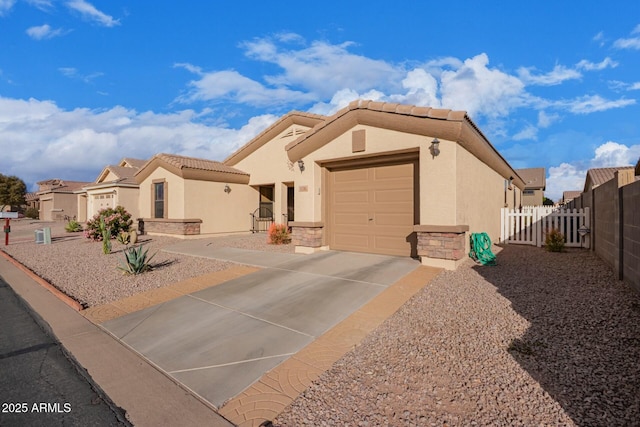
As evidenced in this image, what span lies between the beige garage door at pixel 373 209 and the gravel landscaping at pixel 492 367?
344 centimetres

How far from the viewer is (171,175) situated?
51.7 ft

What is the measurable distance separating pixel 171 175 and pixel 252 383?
14.9 meters

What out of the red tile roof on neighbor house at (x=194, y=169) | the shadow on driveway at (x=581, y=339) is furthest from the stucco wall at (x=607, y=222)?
the red tile roof on neighbor house at (x=194, y=169)

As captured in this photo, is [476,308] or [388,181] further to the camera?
[388,181]

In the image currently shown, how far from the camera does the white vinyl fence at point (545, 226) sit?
10.8m

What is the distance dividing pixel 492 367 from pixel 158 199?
56.9ft

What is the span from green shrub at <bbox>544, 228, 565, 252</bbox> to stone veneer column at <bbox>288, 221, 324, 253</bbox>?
751cm

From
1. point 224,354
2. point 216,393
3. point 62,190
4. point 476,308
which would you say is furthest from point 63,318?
point 62,190

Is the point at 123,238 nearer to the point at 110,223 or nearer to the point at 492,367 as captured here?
the point at 110,223

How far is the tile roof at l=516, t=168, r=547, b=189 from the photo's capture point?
3972cm

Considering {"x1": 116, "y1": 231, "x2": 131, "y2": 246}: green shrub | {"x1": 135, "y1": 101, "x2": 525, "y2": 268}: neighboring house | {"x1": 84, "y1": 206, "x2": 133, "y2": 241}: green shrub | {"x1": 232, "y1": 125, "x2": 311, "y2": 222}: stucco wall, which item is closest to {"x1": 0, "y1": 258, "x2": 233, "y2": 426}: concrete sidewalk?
{"x1": 135, "y1": 101, "x2": 525, "y2": 268}: neighboring house

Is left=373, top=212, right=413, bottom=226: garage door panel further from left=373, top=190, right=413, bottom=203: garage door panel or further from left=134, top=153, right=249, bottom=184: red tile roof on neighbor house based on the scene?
left=134, top=153, right=249, bottom=184: red tile roof on neighbor house

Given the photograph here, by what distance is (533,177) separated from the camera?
4184 centimetres

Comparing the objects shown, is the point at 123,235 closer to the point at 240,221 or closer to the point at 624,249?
the point at 240,221
